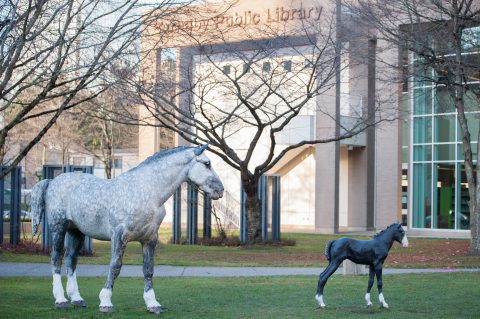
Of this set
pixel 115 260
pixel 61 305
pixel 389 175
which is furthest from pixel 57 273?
pixel 389 175

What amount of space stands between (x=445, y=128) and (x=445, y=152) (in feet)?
3.81

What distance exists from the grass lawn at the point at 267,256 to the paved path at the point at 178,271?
1.03 m

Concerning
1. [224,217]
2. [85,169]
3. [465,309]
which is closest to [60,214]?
[465,309]

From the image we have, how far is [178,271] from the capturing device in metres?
19.0

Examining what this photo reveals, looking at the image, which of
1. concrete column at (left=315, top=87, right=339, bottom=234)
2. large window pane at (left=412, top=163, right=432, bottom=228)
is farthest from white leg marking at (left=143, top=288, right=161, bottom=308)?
large window pane at (left=412, top=163, right=432, bottom=228)

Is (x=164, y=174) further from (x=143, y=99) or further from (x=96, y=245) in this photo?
(x=96, y=245)

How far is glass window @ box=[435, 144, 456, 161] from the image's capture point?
1500 inches

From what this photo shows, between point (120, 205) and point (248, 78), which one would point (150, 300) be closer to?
point (120, 205)

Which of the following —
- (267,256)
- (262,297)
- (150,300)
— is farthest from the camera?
(267,256)

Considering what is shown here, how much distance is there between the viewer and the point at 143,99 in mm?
26609

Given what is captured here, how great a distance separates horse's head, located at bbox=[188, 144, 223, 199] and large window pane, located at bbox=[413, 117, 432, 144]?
29.6m

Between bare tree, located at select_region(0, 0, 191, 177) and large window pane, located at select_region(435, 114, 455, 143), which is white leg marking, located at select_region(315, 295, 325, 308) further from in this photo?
large window pane, located at select_region(435, 114, 455, 143)

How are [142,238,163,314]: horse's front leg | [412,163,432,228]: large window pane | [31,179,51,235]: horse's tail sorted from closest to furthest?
1. [142,238,163,314]: horse's front leg
2. [31,179,51,235]: horse's tail
3. [412,163,432,228]: large window pane

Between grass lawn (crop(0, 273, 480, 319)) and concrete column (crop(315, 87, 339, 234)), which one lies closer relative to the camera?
grass lawn (crop(0, 273, 480, 319))
